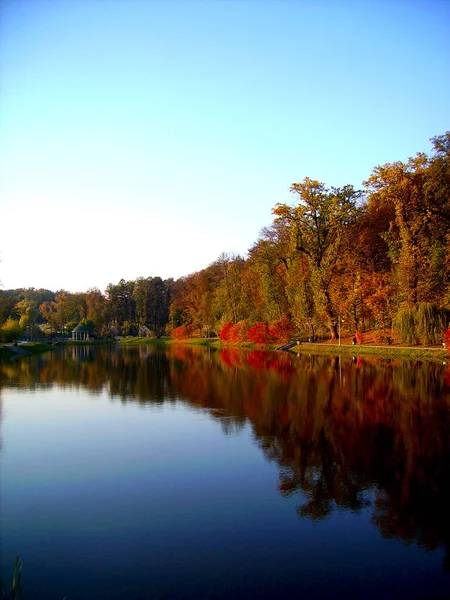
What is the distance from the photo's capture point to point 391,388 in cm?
2177

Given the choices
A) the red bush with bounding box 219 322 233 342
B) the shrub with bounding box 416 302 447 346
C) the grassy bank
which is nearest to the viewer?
the shrub with bounding box 416 302 447 346

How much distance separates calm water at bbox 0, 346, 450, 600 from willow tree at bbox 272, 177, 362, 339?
26305 mm

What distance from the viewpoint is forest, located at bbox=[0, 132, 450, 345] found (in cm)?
3675

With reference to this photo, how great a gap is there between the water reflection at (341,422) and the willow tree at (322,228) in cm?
1346

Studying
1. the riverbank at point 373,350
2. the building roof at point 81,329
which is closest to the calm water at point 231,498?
the riverbank at point 373,350

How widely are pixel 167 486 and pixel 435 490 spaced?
522cm

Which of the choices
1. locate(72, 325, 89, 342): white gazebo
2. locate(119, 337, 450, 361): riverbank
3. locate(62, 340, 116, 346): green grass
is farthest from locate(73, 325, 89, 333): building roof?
locate(119, 337, 450, 361): riverbank

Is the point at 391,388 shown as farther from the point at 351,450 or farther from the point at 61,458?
the point at 61,458

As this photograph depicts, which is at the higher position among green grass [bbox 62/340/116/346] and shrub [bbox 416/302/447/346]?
shrub [bbox 416/302/447/346]

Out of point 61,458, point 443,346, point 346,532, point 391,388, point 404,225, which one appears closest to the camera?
point 346,532

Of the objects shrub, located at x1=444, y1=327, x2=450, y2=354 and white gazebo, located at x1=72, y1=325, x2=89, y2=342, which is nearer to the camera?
shrub, located at x1=444, y1=327, x2=450, y2=354

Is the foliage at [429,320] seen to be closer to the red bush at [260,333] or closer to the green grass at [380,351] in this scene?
the green grass at [380,351]

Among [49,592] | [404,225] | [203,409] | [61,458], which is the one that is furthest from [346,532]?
[404,225]

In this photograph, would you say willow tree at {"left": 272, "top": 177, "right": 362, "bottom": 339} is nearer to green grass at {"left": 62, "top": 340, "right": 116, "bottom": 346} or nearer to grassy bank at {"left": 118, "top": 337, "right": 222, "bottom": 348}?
grassy bank at {"left": 118, "top": 337, "right": 222, "bottom": 348}
